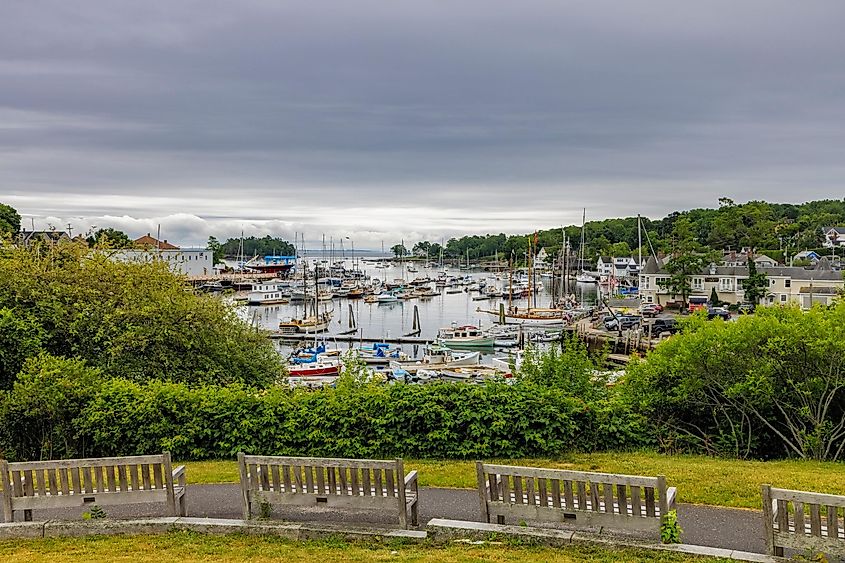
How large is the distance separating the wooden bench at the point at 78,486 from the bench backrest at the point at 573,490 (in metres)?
4.09

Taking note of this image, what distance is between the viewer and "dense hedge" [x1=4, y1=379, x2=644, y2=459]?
14039 mm

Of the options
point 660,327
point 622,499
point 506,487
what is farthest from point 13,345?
point 660,327

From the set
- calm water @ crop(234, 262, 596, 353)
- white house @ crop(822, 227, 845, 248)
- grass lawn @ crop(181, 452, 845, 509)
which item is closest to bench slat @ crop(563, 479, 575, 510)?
grass lawn @ crop(181, 452, 845, 509)

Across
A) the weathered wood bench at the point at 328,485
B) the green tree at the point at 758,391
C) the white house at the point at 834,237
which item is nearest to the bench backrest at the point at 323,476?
the weathered wood bench at the point at 328,485

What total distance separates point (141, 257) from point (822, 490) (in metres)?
21.6

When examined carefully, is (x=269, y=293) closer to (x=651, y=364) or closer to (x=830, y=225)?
(x=651, y=364)

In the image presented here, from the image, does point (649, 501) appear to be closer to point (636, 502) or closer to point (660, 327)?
point (636, 502)

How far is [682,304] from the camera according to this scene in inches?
3760

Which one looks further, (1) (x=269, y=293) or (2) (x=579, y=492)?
(1) (x=269, y=293)

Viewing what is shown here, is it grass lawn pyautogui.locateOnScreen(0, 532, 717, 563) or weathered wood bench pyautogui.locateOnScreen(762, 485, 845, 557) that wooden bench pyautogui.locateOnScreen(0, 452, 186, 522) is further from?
weathered wood bench pyautogui.locateOnScreen(762, 485, 845, 557)

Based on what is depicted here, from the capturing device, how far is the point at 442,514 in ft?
34.0

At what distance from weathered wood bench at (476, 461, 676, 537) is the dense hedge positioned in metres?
4.83

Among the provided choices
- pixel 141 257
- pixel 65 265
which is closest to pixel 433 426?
pixel 65 265

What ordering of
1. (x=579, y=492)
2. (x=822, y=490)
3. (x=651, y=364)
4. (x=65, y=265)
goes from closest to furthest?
1. (x=579, y=492)
2. (x=822, y=490)
3. (x=651, y=364)
4. (x=65, y=265)
